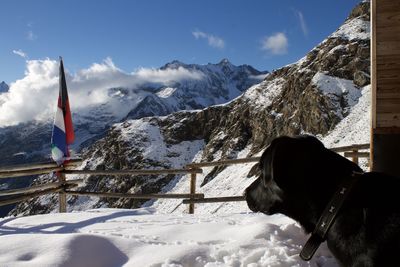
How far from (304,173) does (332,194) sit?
19 cm

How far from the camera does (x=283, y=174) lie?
2439 millimetres

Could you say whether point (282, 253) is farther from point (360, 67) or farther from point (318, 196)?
point (360, 67)

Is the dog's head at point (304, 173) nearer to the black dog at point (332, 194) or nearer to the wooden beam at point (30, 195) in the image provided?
the black dog at point (332, 194)

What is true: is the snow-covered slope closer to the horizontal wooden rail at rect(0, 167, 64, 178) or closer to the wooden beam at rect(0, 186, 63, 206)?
the horizontal wooden rail at rect(0, 167, 64, 178)

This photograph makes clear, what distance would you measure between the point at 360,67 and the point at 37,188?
174ft

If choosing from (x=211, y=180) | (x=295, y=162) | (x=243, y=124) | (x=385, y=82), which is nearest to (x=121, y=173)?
(x=385, y=82)

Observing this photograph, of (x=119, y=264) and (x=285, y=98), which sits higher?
(x=285, y=98)

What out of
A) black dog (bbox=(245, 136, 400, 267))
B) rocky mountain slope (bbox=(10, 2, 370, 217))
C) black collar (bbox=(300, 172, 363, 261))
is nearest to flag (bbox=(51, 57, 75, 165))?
black dog (bbox=(245, 136, 400, 267))

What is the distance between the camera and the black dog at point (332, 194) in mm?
2129

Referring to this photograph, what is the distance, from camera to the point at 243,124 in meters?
75.9

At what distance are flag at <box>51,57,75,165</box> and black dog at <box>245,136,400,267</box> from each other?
306 inches

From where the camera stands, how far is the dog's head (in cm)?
238

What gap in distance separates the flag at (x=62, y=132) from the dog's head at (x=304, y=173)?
26.1 feet

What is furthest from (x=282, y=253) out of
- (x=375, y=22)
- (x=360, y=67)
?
(x=360, y=67)
